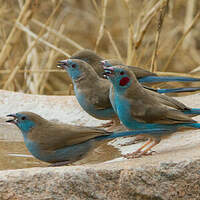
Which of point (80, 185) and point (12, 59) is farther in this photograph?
point (12, 59)

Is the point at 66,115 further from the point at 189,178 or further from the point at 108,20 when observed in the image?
the point at 108,20

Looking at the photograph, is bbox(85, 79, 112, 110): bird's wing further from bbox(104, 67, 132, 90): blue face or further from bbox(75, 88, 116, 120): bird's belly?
bbox(104, 67, 132, 90): blue face

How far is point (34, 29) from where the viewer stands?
1127 cm

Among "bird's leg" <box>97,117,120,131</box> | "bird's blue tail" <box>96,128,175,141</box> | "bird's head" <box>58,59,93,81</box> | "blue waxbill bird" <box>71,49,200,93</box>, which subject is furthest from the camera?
"bird's leg" <box>97,117,120,131</box>

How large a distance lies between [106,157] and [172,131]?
0.61m

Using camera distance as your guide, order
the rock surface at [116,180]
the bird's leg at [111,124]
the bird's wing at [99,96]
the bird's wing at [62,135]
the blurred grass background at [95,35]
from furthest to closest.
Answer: the blurred grass background at [95,35] → the bird's leg at [111,124] → the bird's wing at [99,96] → the bird's wing at [62,135] → the rock surface at [116,180]

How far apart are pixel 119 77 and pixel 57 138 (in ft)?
2.10

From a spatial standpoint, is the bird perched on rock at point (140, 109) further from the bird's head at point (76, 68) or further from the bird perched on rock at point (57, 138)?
the bird's head at point (76, 68)

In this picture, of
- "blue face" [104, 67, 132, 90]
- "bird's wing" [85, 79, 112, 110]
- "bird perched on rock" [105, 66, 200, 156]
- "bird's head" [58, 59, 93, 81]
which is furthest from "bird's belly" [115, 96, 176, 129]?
"bird's head" [58, 59, 93, 81]

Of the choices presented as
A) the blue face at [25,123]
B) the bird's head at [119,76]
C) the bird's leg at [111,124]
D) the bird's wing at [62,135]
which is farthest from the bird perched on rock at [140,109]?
the bird's leg at [111,124]

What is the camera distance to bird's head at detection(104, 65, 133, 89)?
3.74 m

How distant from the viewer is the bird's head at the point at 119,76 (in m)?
3.74

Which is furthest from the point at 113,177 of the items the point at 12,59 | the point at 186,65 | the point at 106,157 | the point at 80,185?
the point at 186,65

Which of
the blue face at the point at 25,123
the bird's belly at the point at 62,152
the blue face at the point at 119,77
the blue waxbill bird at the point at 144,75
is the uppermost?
the blue face at the point at 119,77
